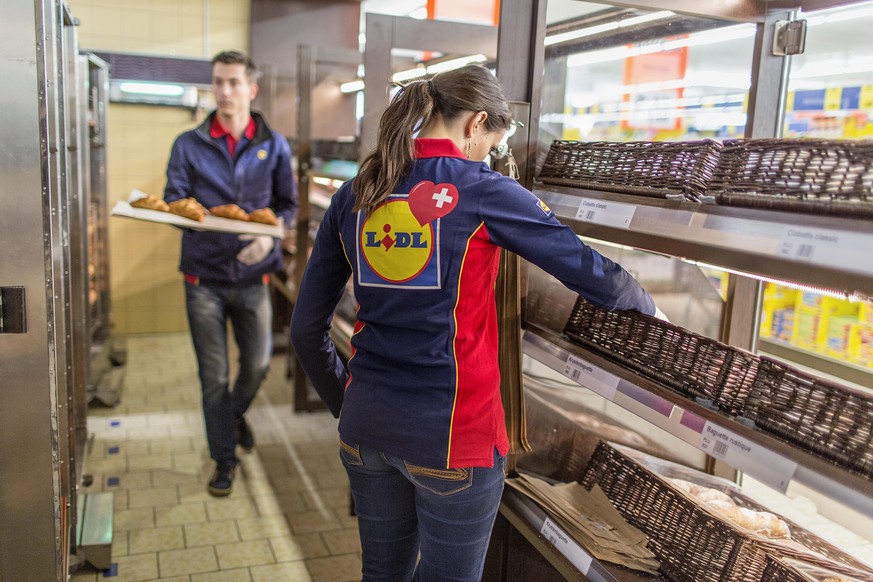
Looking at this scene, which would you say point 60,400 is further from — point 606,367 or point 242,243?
point 606,367

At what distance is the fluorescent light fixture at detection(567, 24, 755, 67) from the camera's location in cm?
218

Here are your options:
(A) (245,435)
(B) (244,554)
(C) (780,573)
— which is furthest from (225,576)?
(C) (780,573)

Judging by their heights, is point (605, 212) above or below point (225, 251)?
above

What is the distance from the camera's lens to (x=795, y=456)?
4.38 feet

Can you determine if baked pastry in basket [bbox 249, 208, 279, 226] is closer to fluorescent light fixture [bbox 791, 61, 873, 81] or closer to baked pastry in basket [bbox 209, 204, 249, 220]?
baked pastry in basket [bbox 209, 204, 249, 220]

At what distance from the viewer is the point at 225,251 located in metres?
3.49

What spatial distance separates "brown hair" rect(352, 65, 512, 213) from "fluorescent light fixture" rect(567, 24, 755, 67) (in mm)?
822

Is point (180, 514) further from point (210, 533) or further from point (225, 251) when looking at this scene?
point (225, 251)

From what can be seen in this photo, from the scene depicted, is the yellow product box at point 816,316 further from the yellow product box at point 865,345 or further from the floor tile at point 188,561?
the floor tile at point 188,561

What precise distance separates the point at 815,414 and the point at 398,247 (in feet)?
2.79

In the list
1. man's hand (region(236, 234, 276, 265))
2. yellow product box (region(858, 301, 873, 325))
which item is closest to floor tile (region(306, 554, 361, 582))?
man's hand (region(236, 234, 276, 265))

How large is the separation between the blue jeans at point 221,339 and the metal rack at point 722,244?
1839mm

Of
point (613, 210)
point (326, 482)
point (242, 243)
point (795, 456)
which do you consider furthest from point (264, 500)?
point (795, 456)

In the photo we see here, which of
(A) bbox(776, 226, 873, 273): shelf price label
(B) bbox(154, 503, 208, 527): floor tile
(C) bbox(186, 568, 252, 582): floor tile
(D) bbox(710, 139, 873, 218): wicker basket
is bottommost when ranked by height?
(B) bbox(154, 503, 208, 527): floor tile
